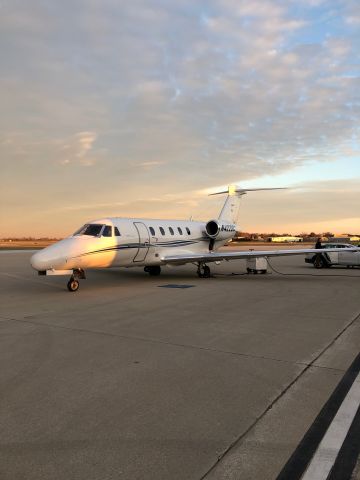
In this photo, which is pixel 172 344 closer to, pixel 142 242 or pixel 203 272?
pixel 142 242

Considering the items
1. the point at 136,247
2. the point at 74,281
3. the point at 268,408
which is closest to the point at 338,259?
the point at 136,247

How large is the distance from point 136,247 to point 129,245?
0.45 meters

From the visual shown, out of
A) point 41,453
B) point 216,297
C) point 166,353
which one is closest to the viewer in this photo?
point 41,453

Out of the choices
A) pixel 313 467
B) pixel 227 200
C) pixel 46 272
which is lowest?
pixel 313 467

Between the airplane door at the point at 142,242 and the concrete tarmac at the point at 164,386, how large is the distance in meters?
6.16

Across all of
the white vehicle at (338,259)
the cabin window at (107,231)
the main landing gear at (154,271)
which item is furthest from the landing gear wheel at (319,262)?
the cabin window at (107,231)

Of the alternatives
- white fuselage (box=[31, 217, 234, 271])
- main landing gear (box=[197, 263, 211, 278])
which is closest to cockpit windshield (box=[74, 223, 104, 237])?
white fuselage (box=[31, 217, 234, 271])

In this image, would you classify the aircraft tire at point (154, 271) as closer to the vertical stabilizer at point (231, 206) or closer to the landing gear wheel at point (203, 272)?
the landing gear wheel at point (203, 272)

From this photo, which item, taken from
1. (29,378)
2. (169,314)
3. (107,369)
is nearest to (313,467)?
(107,369)

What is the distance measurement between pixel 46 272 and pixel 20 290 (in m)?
2.14

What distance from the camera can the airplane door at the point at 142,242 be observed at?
16344 millimetres

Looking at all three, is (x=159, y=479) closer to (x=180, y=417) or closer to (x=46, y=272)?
(x=180, y=417)

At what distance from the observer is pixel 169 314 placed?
930 cm

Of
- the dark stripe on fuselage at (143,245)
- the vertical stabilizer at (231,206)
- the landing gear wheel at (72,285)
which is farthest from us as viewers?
the vertical stabilizer at (231,206)
